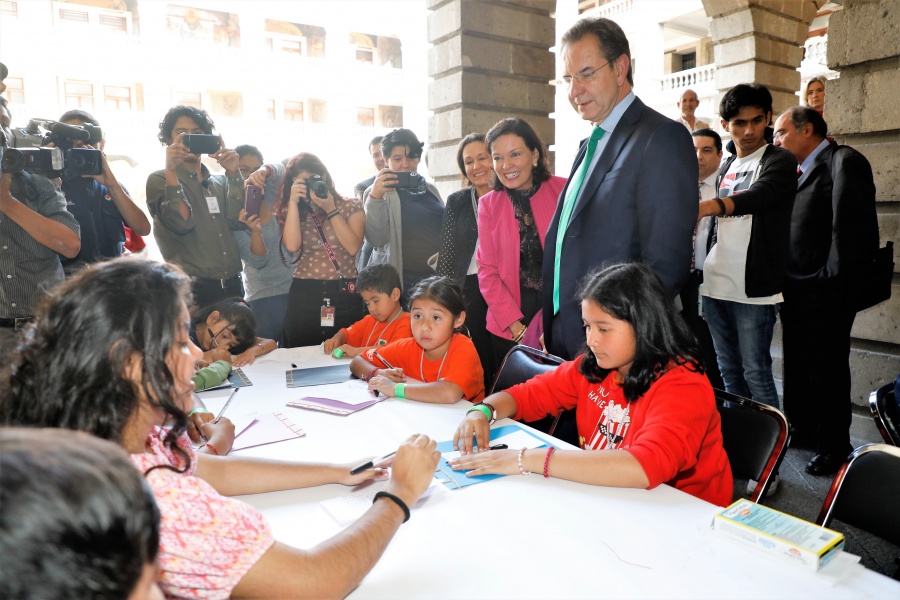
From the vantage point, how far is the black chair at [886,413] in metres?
1.54

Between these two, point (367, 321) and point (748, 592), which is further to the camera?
point (367, 321)

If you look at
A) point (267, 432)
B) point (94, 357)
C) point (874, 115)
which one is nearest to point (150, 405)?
point (94, 357)

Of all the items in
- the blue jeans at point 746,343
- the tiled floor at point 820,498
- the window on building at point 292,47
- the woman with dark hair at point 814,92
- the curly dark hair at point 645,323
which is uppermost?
the window on building at point 292,47

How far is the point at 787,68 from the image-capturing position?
16.6 ft

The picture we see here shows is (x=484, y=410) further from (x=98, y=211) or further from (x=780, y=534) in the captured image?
(x=98, y=211)

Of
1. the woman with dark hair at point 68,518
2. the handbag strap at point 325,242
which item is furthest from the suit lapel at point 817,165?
the woman with dark hair at point 68,518

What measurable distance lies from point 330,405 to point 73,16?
17243mm

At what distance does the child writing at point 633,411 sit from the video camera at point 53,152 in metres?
2.01

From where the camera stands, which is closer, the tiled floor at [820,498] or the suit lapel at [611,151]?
the suit lapel at [611,151]

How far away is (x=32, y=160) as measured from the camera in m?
2.30

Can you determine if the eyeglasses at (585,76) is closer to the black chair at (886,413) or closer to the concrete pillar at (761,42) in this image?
the black chair at (886,413)

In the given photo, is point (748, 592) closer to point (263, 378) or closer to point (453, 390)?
point (453, 390)

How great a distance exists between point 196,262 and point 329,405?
146cm

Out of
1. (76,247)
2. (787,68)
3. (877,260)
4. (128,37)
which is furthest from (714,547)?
(128,37)
